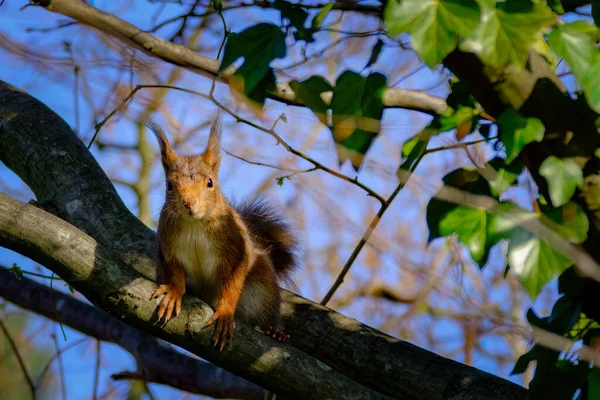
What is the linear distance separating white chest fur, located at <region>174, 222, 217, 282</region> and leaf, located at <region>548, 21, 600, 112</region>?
4.37 ft

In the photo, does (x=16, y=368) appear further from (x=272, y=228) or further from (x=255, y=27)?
(x=255, y=27)

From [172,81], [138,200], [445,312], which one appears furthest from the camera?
[445,312]

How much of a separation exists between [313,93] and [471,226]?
1.42 ft

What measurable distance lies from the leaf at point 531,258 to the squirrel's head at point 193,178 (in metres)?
1.14

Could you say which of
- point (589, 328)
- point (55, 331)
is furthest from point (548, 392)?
point (55, 331)

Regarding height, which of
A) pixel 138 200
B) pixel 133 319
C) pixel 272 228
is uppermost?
pixel 138 200

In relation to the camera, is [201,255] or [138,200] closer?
[201,255]

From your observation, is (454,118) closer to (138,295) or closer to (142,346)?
(138,295)

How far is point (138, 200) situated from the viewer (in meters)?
4.26

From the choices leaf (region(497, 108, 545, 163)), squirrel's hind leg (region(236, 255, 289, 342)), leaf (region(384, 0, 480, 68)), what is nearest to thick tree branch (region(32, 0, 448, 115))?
squirrel's hind leg (region(236, 255, 289, 342))

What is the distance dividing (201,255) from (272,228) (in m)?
0.65

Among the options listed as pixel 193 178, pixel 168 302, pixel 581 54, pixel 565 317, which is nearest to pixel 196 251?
pixel 193 178

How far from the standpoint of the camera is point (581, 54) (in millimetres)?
1315

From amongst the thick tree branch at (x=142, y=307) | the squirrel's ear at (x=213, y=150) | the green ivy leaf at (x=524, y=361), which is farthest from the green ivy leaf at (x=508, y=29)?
the squirrel's ear at (x=213, y=150)
